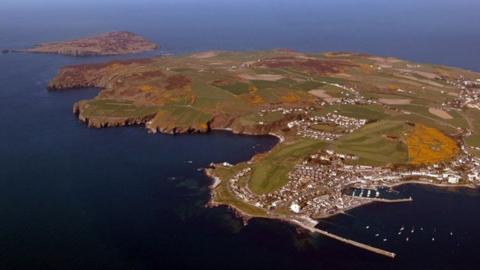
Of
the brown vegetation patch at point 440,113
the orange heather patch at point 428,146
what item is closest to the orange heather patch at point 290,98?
the orange heather patch at point 428,146

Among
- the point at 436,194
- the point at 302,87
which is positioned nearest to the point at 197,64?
the point at 302,87

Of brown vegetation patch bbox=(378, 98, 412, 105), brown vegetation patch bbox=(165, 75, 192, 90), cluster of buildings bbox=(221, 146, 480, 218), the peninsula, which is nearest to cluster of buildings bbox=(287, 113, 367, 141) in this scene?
the peninsula

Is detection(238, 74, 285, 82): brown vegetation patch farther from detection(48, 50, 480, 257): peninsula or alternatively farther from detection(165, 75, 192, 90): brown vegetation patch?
detection(165, 75, 192, 90): brown vegetation patch

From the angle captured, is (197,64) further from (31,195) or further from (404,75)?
(31,195)

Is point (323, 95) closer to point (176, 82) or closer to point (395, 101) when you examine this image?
point (395, 101)

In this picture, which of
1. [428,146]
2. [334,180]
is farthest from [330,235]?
[428,146]
